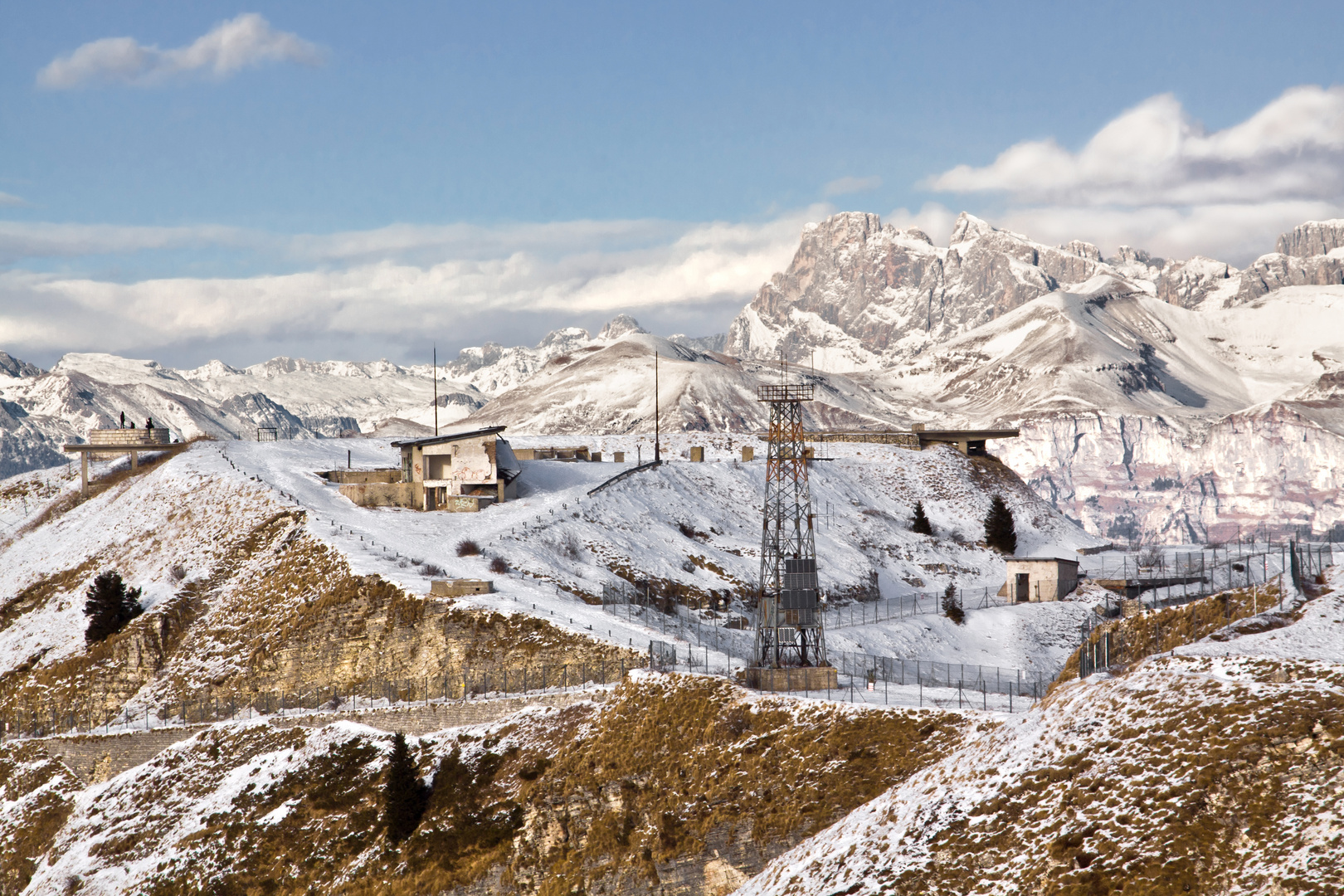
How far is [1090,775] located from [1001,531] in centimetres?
8038

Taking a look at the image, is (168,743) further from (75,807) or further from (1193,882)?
(1193,882)

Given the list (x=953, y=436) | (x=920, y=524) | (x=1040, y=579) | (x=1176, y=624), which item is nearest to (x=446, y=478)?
(x=920, y=524)

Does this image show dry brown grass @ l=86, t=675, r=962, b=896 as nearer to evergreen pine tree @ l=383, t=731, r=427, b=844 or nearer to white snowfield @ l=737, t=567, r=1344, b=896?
evergreen pine tree @ l=383, t=731, r=427, b=844

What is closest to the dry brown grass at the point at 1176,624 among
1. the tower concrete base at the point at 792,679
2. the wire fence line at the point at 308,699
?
the tower concrete base at the point at 792,679

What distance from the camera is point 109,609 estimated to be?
70750 mm

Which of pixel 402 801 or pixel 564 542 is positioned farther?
pixel 564 542

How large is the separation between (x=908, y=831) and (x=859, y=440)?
357 ft

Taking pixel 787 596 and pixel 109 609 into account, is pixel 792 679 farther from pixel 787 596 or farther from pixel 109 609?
pixel 109 609

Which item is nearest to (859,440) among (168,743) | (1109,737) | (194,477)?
(194,477)

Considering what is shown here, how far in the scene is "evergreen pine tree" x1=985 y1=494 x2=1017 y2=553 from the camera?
11100 centimetres

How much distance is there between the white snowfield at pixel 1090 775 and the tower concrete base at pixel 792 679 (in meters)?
11.3

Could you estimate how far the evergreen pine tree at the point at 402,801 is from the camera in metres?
46.9

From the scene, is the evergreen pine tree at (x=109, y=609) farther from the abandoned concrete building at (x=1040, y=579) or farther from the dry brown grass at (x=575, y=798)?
the abandoned concrete building at (x=1040, y=579)

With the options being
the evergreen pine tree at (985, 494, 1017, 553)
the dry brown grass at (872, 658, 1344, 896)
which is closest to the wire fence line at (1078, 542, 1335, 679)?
the dry brown grass at (872, 658, 1344, 896)
